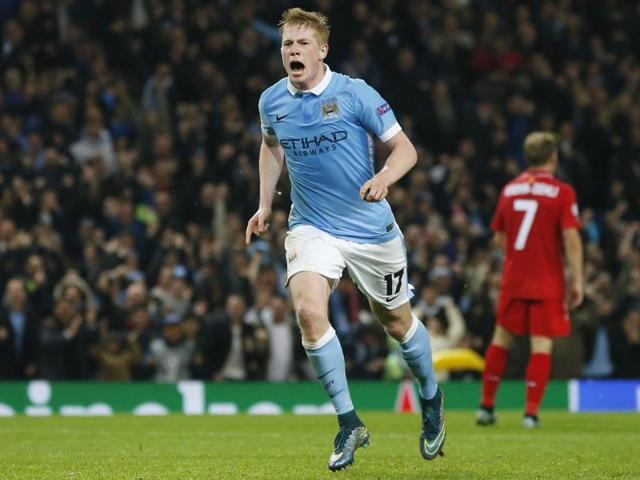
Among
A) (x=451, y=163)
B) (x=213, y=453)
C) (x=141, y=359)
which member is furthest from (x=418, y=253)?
(x=213, y=453)

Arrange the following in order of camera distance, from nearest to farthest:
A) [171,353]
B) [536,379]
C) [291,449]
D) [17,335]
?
[291,449] → [536,379] → [17,335] → [171,353]

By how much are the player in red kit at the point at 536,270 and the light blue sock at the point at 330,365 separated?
4224 mm

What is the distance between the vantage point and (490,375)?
11.4 metres

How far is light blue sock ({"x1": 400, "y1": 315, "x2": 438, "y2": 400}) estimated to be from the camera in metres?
7.93

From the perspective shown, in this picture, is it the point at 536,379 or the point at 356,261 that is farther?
the point at 536,379

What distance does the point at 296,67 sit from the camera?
7520mm

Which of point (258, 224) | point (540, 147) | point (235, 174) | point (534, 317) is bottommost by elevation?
point (534, 317)

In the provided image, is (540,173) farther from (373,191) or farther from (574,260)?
(373,191)

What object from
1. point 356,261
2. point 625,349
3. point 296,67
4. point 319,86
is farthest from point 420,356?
point 625,349

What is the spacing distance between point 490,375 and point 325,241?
4258 millimetres

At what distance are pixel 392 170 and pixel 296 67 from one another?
2.55 feet

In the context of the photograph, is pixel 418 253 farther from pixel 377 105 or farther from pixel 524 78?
pixel 377 105

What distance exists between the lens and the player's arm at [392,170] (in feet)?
23.1

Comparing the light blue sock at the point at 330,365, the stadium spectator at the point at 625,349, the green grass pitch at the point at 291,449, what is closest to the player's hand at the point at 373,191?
the light blue sock at the point at 330,365
